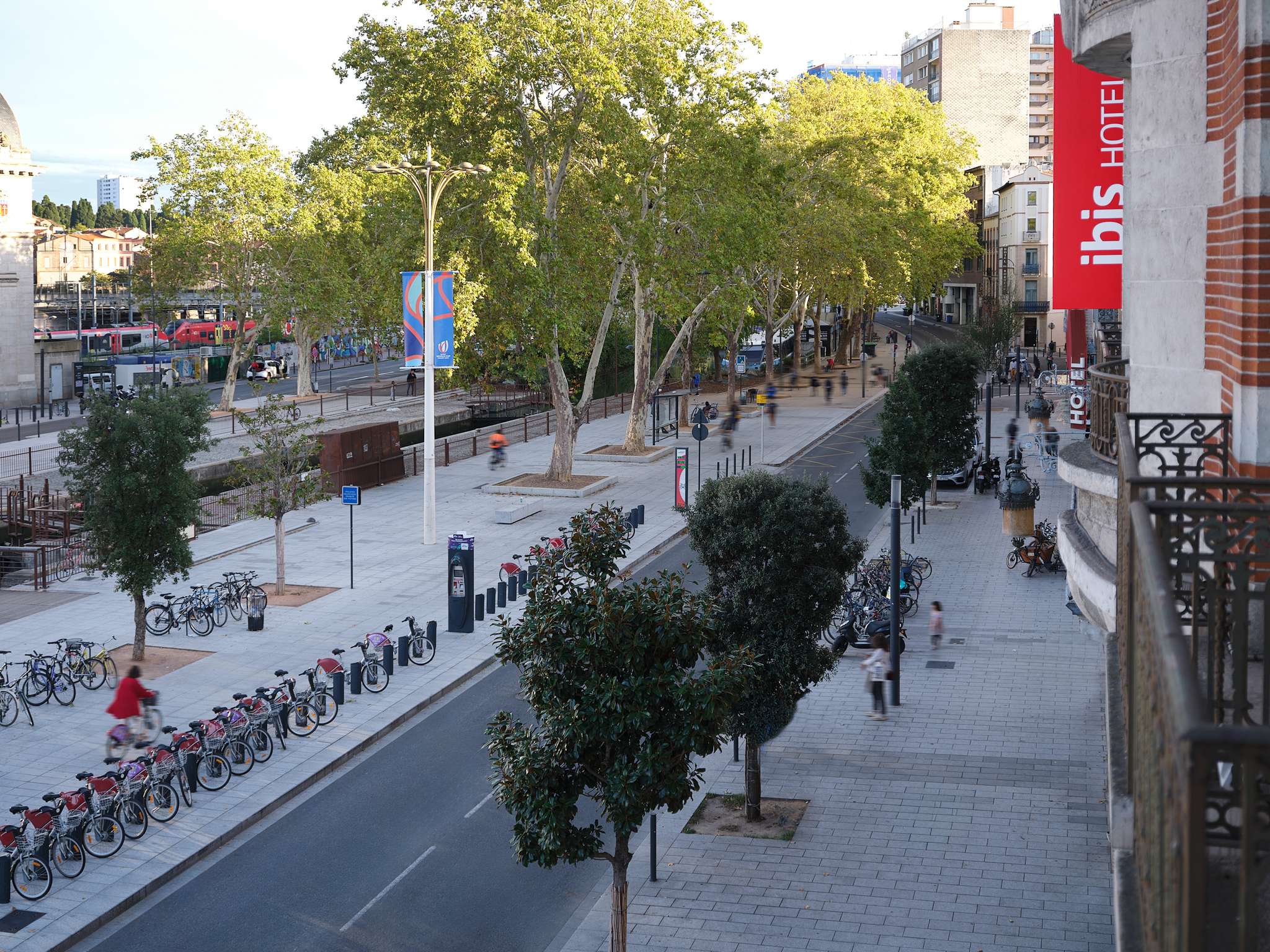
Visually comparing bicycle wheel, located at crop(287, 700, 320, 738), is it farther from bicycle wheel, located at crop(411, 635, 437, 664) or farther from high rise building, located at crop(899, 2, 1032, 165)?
high rise building, located at crop(899, 2, 1032, 165)

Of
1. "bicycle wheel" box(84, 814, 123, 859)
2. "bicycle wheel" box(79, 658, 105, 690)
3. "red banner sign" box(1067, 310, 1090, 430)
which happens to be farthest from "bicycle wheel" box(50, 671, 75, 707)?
"red banner sign" box(1067, 310, 1090, 430)

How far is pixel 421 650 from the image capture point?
935 inches

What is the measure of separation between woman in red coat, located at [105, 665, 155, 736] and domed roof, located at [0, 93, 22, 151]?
192ft

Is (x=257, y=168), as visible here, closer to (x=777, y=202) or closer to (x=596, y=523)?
(x=777, y=202)

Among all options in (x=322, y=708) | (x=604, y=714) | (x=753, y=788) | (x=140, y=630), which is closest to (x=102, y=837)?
(x=322, y=708)

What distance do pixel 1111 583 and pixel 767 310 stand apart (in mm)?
60923

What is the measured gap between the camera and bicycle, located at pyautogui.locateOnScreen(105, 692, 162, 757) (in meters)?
17.8

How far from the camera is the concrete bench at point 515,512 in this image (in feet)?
120

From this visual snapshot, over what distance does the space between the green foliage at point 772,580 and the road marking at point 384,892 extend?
381cm

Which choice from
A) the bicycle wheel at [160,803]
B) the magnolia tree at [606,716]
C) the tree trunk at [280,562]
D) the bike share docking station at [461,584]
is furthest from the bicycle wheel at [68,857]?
the tree trunk at [280,562]

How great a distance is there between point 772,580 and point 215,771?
765 centimetres

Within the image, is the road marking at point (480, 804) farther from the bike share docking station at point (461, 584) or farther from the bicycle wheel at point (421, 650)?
the bike share docking station at point (461, 584)

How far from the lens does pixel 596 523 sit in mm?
13977

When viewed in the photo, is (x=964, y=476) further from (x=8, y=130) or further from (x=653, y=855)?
(x=8, y=130)
